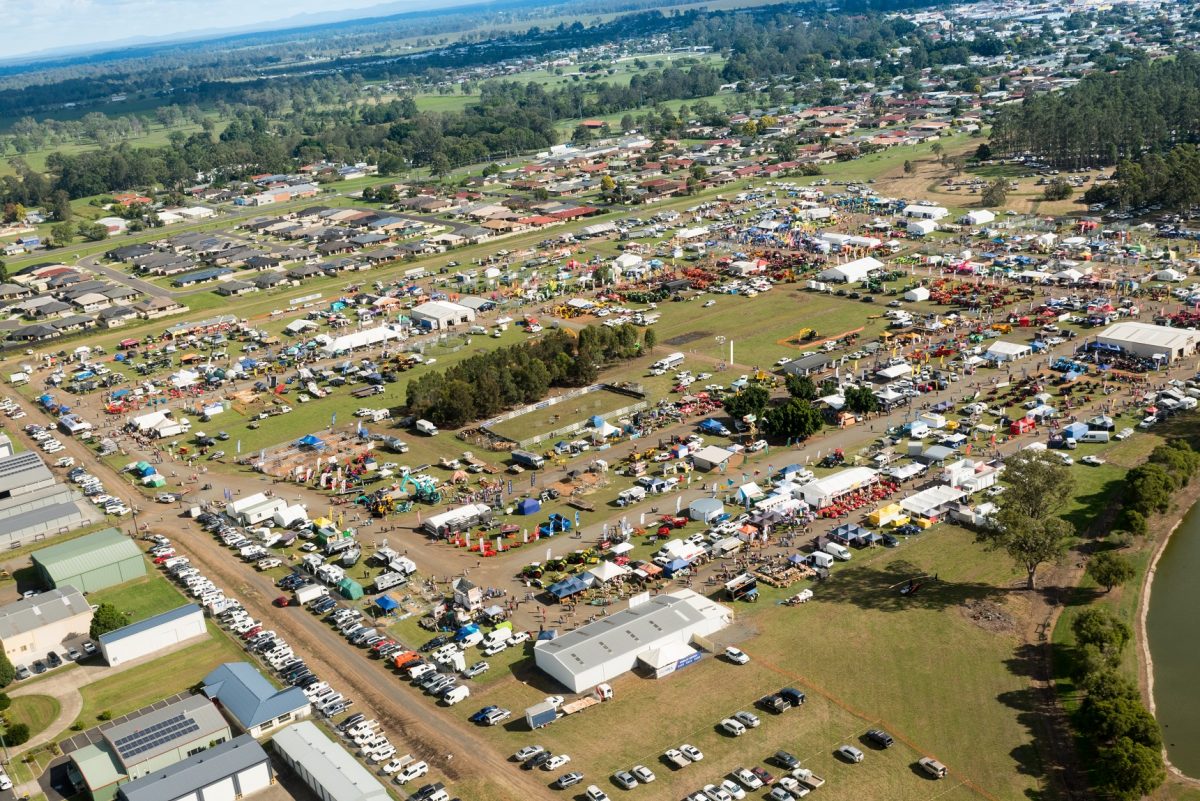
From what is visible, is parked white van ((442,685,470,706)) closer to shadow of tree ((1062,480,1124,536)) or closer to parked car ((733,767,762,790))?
parked car ((733,767,762,790))

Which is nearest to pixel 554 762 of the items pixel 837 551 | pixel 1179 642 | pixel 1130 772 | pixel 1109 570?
pixel 1130 772

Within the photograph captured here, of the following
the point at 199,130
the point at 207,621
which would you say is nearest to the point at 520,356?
the point at 207,621

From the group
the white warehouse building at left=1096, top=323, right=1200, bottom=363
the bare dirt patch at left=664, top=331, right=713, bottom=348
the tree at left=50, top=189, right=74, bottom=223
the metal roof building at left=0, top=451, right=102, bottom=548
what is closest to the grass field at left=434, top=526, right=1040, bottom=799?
the metal roof building at left=0, top=451, right=102, bottom=548

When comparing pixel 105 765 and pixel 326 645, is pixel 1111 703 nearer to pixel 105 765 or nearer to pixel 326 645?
pixel 326 645

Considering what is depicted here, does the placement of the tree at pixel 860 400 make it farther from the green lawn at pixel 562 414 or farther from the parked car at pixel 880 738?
the parked car at pixel 880 738

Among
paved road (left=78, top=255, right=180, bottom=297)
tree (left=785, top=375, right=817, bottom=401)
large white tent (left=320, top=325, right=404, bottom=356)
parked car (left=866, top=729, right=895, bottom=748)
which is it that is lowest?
parked car (left=866, top=729, right=895, bottom=748)

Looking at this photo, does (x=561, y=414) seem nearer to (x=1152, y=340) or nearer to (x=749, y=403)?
(x=749, y=403)

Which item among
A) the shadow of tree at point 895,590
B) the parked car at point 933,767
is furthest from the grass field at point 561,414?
the parked car at point 933,767
